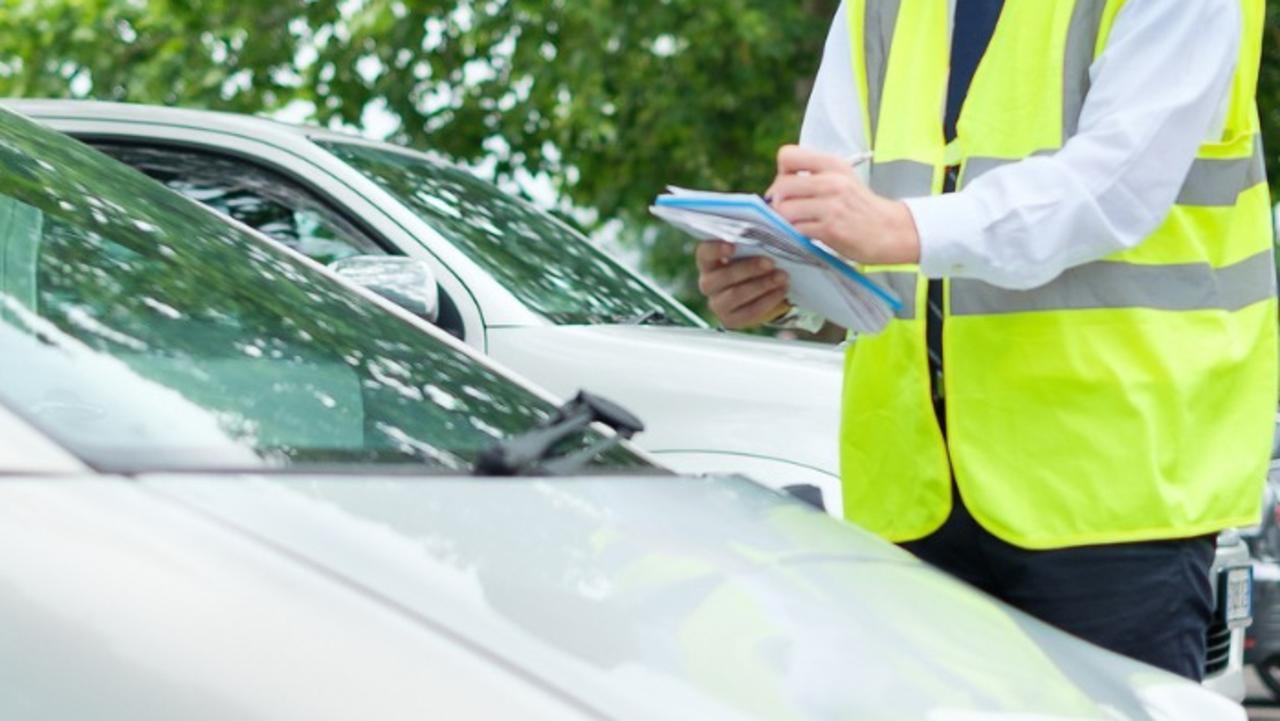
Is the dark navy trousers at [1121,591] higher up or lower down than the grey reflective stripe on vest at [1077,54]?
lower down

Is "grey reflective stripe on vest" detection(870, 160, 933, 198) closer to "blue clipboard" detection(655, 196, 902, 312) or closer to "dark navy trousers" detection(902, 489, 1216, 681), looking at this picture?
"blue clipboard" detection(655, 196, 902, 312)

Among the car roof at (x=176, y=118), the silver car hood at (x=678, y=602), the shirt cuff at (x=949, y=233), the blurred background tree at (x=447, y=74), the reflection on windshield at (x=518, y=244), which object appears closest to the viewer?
the silver car hood at (x=678, y=602)

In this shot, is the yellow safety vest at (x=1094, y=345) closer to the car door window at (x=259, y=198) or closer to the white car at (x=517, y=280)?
the white car at (x=517, y=280)

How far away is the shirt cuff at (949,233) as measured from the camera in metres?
2.52

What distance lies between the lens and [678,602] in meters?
1.93

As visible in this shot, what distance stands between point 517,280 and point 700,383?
65 cm

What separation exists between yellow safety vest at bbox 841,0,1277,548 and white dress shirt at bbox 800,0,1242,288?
2.7 inches

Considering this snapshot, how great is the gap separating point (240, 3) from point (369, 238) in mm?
6709

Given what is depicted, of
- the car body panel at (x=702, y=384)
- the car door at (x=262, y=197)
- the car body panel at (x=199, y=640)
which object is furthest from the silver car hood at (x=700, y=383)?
the car body panel at (x=199, y=640)

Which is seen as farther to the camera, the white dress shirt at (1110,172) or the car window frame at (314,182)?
the car window frame at (314,182)

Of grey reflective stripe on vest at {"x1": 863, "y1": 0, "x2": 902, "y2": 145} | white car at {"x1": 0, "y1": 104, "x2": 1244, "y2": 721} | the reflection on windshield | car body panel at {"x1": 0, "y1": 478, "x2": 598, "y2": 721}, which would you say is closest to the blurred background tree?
the reflection on windshield

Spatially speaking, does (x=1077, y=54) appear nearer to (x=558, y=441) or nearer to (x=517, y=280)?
(x=558, y=441)

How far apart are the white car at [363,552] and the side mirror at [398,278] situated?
6.27 feet

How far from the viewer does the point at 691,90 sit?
456 inches
